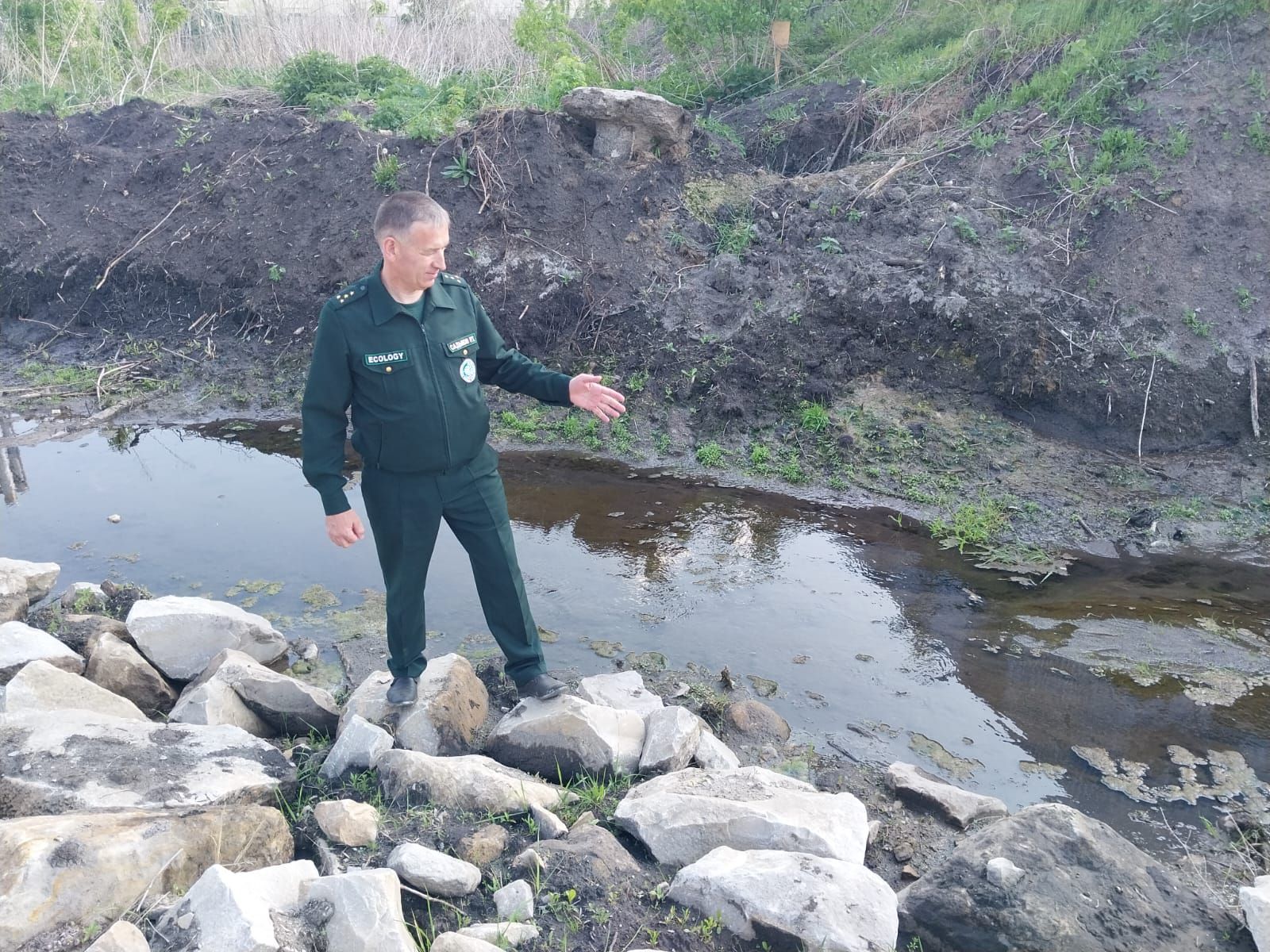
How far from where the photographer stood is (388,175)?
9.13 meters

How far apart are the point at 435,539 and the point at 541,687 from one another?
0.72 meters

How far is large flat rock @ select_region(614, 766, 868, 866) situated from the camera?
3016 millimetres

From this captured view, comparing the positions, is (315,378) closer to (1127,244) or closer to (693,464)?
(693,464)

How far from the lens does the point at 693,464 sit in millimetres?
7008

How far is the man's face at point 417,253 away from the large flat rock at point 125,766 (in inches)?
69.0

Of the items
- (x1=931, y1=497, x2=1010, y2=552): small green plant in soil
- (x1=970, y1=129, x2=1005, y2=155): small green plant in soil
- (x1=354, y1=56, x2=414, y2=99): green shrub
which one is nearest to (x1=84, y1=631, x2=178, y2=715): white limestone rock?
(x1=931, y1=497, x2=1010, y2=552): small green plant in soil

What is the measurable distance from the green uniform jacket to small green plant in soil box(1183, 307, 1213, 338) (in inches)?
228

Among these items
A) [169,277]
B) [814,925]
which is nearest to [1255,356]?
[814,925]

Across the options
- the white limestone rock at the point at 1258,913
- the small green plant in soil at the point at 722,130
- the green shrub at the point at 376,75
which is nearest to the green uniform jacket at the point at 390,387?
the white limestone rock at the point at 1258,913

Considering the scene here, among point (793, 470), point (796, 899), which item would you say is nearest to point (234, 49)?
point (793, 470)

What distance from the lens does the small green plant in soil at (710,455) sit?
6961mm

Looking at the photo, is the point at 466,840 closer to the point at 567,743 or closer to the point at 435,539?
the point at 567,743

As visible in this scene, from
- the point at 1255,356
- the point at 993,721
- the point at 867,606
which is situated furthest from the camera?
the point at 1255,356

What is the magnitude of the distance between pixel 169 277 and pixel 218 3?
869 centimetres
